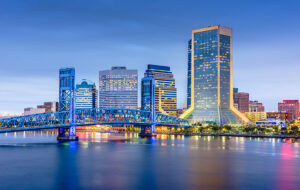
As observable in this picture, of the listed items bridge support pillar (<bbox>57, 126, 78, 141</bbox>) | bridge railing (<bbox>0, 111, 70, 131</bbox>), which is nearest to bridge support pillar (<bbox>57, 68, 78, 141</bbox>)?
bridge support pillar (<bbox>57, 126, 78, 141</bbox>)

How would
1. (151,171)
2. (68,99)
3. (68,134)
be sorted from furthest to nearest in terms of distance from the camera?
(68,99), (68,134), (151,171)

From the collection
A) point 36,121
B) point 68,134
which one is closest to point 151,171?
point 68,134

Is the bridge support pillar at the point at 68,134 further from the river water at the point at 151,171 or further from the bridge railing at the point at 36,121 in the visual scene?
the river water at the point at 151,171

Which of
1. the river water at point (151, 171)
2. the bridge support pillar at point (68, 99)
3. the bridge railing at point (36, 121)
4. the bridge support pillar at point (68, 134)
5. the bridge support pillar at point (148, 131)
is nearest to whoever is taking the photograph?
the river water at point (151, 171)

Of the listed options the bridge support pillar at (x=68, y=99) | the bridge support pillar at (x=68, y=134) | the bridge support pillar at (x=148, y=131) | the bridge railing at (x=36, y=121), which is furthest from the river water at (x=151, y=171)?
the bridge support pillar at (x=148, y=131)

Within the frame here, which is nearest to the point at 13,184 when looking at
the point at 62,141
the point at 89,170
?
the point at 89,170

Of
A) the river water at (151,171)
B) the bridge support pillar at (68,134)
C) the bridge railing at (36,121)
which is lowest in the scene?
the river water at (151,171)

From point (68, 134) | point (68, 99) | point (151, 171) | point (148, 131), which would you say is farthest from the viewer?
point (148, 131)

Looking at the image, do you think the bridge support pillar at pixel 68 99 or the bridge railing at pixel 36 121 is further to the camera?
the bridge support pillar at pixel 68 99

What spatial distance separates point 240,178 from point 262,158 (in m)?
26.4

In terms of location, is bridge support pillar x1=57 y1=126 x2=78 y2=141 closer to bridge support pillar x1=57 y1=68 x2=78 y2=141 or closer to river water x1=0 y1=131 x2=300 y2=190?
bridge support pillar x1=57 y1=68 x2=78 y2=141

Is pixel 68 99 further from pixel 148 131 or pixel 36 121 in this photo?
pixel 148 131

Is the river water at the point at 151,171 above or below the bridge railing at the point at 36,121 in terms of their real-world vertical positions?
below

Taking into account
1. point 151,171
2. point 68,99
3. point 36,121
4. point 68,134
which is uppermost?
point 68,99
